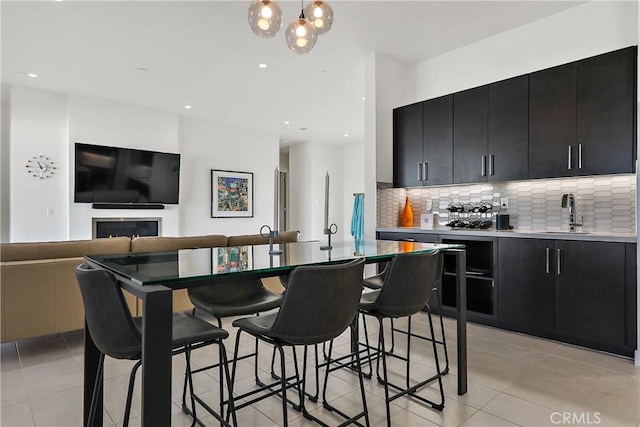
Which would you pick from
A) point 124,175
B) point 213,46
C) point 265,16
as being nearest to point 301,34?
point 265,16

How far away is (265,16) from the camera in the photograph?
7.47 ft

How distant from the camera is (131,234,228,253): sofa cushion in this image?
3348 mm

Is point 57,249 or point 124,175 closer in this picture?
point 57,249

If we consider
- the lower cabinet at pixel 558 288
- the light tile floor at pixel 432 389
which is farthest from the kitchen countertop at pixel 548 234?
the light tile floor at pixel 432 389

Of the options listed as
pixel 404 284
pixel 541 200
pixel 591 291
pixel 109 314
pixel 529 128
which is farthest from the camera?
pixel 541 200

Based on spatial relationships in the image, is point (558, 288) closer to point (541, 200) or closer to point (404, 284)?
point (541, 200)

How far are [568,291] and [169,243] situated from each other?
11.4 feet

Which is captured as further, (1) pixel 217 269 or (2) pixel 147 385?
(1) pixel 217 269

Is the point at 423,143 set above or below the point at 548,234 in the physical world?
above

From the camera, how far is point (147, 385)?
1154 millimetres

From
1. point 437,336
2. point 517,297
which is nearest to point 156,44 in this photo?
point 437,336

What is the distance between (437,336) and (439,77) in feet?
9.75

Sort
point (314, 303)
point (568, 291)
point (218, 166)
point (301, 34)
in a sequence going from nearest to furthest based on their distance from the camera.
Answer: point (314, 303) → point (301, 34) → point (568, 291) → point (218, 166)

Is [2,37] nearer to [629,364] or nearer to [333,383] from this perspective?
[333,383]
